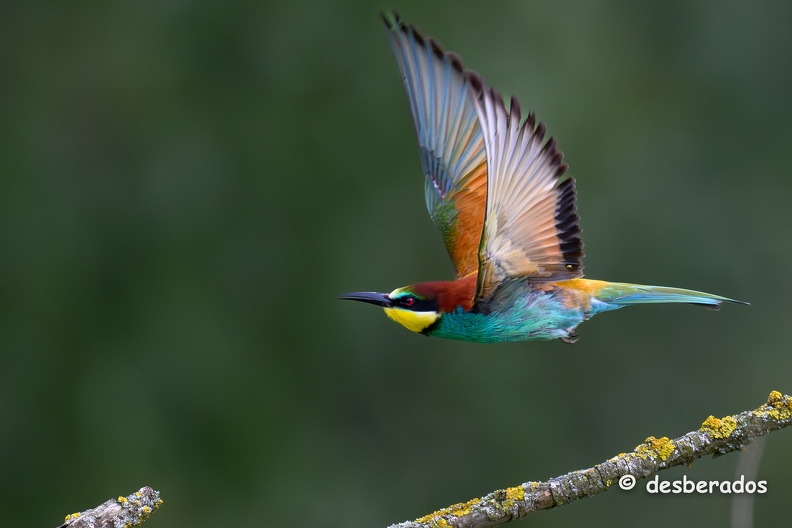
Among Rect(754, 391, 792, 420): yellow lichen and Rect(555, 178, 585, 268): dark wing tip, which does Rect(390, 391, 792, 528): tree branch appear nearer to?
A: Rect(754, 391, 792, 420): yellow lichen

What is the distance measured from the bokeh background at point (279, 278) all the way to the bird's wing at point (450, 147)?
1.48 meters

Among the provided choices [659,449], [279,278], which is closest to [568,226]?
[659,449]

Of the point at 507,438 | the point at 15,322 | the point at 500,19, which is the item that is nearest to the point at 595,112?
the point at 500,19

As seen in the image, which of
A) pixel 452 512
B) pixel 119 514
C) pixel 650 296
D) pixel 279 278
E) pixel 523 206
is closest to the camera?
pixel 119 514

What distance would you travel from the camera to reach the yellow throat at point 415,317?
112 inches

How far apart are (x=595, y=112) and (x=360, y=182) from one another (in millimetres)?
1300

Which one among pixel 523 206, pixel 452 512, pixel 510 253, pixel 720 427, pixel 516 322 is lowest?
pixel 452 512

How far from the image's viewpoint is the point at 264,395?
16.4 feet

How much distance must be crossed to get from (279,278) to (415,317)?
2.18 metres

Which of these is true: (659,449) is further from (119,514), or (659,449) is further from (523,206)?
(119,514)

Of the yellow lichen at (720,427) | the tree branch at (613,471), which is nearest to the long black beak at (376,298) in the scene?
the tree branch at (613,471)

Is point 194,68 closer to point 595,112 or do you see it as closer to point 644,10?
point 595,112

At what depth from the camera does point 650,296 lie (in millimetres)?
2920

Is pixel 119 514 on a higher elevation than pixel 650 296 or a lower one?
lower
